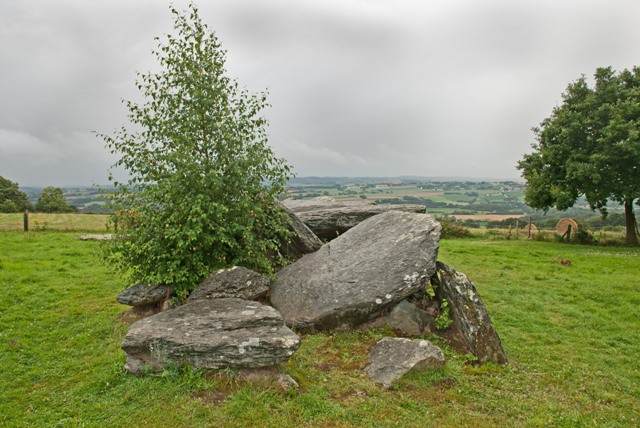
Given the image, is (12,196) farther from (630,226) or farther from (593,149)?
(630,226)

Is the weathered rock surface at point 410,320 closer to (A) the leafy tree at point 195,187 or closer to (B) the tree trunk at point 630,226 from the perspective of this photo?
(A) the leafy tree at point 195,187

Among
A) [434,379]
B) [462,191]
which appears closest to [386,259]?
[434,379]

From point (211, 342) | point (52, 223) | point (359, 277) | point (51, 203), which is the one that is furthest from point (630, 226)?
point (51, 203)

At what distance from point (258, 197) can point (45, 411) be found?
7.33 metres

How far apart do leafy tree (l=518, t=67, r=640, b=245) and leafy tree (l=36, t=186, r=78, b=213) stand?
58.6 metres

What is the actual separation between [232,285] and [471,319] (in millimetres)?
6247

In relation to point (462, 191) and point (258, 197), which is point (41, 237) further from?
point (462, 191)

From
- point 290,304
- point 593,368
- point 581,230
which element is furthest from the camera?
point 581,230

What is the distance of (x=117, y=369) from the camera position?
8734 mm

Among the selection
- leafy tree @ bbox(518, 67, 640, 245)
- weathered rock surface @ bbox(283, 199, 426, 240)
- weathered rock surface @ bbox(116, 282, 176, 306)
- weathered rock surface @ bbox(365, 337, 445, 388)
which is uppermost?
leafy tree @ bbox(518, 67, 640, 245)

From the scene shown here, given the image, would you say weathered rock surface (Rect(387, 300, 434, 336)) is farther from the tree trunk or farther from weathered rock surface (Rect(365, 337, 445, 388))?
the tree trunk

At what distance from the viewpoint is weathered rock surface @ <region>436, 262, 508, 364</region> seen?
9945mm

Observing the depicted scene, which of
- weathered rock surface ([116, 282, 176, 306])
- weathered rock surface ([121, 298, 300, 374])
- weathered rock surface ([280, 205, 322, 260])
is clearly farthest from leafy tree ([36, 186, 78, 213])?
weathered rock surface ([121, 298, 300, 374])

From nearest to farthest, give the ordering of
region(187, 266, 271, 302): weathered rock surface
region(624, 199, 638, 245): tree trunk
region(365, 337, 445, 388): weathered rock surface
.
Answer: region(365, 337, 445, 388): weathered rock surface, region(187, 266, 271, 302): weathered rock surface, region(624, 199, 638, 245): tree trunk
